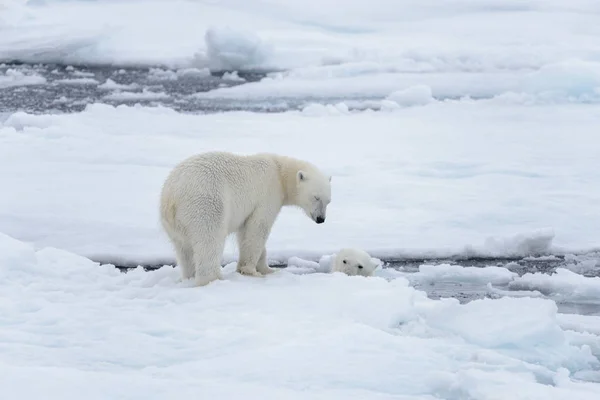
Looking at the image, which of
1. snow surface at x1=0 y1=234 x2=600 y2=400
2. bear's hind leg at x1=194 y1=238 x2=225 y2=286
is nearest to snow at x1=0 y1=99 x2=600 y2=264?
bear's hind leg at x1=194 y1=238 x2=225 y2=286

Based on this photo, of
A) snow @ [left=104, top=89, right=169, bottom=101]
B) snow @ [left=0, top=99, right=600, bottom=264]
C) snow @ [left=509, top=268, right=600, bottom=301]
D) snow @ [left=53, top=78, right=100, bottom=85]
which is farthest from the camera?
snow @ [left=53, top=78, right=100, bottom=85]

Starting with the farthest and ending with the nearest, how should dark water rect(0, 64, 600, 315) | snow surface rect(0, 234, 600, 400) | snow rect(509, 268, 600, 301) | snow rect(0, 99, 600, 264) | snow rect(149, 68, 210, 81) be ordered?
snow rect(149, 68, 210, 81) < snow rect(0, 99, 600, 264) < dark water rect(0, 64, 600, 315) < snow rect(509, 268, 600, 301) < snow surface rect(0, 234, 600, 400)

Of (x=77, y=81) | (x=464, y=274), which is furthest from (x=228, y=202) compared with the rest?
(x=77, y=81)

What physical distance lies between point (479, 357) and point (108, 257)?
347cm

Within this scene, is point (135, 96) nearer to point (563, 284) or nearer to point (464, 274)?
point (464, 274)

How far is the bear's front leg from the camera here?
4.62 metres

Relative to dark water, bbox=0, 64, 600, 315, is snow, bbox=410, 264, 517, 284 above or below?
below

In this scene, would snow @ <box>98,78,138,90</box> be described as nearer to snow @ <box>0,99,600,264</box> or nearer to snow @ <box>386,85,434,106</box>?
snow @ <box>0,99,600,264</box>

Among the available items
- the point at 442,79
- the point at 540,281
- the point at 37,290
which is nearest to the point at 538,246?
the point at 540,281

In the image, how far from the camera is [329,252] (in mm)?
6270

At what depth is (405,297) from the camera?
3.85 meters

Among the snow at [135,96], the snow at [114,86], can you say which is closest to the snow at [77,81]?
the snow at [114,86]

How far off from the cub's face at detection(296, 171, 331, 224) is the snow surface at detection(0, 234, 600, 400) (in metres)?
0.50

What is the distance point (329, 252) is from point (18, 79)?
53.5 ft
